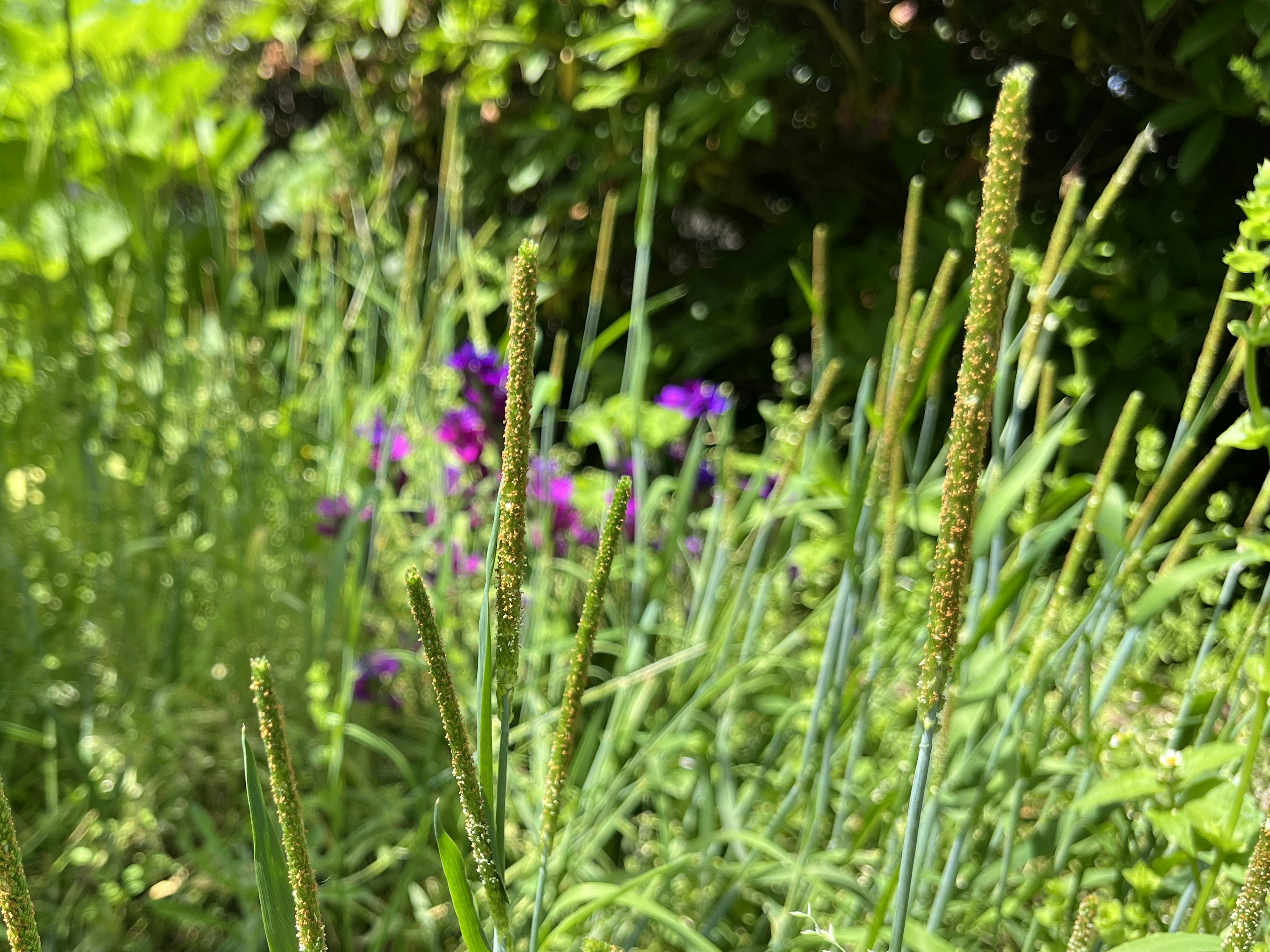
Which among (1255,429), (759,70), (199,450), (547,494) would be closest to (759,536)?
(547,494)

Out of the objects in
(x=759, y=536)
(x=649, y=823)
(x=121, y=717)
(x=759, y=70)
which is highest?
(x=759, y=70)

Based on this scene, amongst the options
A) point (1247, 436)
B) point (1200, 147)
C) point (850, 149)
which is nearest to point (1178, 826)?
point (1247, 436)

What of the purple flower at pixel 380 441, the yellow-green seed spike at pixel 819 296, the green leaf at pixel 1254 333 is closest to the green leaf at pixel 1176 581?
the green leaf at pixel 1254 333

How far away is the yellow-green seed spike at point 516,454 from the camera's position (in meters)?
0.34

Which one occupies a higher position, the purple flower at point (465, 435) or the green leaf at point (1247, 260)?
the green leaf at point (1247, 260)

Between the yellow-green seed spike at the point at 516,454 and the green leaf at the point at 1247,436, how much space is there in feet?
1.15

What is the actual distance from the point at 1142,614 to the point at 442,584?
78 centimetres

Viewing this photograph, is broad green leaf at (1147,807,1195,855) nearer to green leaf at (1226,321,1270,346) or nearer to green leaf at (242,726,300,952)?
green leaf at (1226,321,1270,346)

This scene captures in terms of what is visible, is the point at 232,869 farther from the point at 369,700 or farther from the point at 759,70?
the point at 759,70

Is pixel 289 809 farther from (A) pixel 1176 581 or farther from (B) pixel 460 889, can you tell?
(A) pixel 1176 581

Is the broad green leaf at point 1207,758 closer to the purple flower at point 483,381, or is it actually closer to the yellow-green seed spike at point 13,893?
the yellow-green seed spike at point 13,893

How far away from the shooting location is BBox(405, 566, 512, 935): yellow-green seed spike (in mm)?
333

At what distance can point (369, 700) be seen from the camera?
50.7 inches

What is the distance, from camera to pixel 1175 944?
47 centimetres
